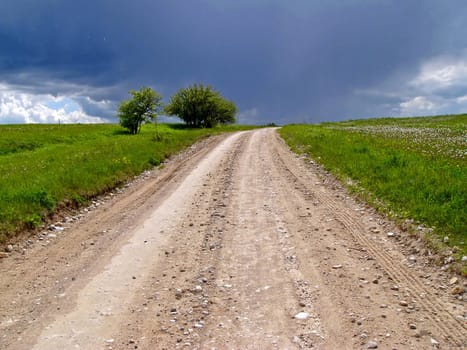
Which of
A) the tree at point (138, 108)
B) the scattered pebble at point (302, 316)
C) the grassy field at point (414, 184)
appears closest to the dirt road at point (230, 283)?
the scattered pebble at point (302, 316)

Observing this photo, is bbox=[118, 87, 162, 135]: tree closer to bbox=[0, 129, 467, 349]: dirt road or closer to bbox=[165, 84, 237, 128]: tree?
bbox=[165, 84, 237, 128]: tree

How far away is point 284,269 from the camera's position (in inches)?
268

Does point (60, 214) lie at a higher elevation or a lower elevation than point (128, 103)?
lower

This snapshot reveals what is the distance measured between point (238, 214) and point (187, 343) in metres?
5.66

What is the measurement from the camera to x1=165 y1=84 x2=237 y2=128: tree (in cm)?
8406

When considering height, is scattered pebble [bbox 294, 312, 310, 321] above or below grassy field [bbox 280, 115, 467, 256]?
below

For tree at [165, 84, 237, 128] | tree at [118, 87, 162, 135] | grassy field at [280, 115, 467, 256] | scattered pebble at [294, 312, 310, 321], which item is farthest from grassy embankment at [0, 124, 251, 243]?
tree at [165, 84, 237, 128]

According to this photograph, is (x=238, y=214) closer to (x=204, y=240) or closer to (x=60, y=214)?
(x=204, y=240)

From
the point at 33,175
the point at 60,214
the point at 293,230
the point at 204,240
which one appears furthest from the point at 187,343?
the point at 33,175

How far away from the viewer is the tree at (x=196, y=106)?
84062 mm

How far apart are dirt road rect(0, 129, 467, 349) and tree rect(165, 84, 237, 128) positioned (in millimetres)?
74688

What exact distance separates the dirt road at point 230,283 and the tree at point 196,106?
245 ft

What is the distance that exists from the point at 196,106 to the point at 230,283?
79827 millimetres

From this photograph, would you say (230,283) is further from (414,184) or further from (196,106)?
(196,106)
